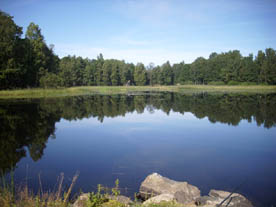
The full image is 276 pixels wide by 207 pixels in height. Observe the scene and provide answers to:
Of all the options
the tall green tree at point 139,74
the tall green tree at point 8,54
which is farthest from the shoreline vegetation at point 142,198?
the tall green tree at point 139,74

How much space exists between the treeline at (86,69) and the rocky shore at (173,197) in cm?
3626

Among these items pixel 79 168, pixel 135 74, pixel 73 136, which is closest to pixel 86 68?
pixel 135 74

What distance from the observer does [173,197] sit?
225 inches

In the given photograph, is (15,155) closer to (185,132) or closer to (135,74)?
(185,132)

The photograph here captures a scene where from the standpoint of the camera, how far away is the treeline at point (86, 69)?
3872cm

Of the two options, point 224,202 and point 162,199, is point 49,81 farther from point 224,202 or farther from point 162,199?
point 224,202

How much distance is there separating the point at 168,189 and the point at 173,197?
0.72 metres

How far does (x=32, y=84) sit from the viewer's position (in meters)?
47.9

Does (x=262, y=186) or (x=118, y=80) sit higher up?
(x=118, y=80)

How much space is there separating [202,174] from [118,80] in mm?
86394

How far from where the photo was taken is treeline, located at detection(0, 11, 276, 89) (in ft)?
127

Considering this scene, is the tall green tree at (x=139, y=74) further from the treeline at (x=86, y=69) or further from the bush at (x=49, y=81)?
the bush at (x=49, y=81)

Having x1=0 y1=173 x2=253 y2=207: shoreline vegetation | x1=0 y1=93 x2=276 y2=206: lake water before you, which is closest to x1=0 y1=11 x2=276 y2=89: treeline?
x1=0 y1=93 x2=276 y2=206: lake water

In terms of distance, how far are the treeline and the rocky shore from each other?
36260mm
